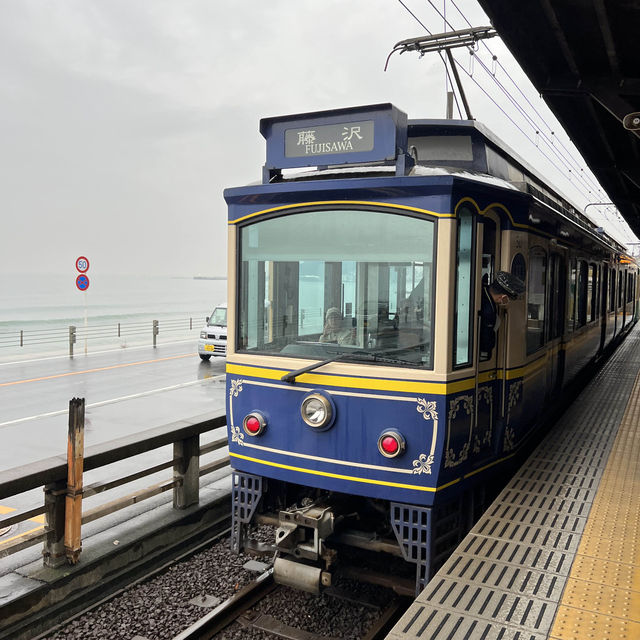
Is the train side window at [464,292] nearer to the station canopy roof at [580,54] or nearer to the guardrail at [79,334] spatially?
the station canopy roof at [580,54]

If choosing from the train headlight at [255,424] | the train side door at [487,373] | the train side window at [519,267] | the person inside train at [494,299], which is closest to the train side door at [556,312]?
the train side window at [519,267]

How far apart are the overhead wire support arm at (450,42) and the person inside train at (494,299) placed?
253 inches

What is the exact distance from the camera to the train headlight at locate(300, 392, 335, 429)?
470cm

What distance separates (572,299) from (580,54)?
10.4 feet

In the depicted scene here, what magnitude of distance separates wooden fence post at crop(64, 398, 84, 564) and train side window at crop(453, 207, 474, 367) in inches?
113

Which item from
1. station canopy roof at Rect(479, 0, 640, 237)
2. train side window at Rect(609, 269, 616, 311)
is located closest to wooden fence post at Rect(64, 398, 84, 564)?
station canopy roof at Rect(479, 0, 640, 237)

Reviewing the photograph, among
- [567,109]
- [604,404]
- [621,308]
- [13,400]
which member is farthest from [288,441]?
[621,308]

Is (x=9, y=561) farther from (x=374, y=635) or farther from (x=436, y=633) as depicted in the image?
(x=436, y=633)

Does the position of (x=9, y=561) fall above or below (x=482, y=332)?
below

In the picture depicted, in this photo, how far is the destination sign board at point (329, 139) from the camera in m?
4.74

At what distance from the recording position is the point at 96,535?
18.5 feet

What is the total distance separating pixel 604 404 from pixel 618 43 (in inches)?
191

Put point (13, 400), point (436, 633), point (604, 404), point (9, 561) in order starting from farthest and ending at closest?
point (13, 400), point (604, 404), point (9, 561), point (436, 633)

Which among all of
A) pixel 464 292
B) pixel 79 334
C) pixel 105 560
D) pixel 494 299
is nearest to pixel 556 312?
pixel 494 299
